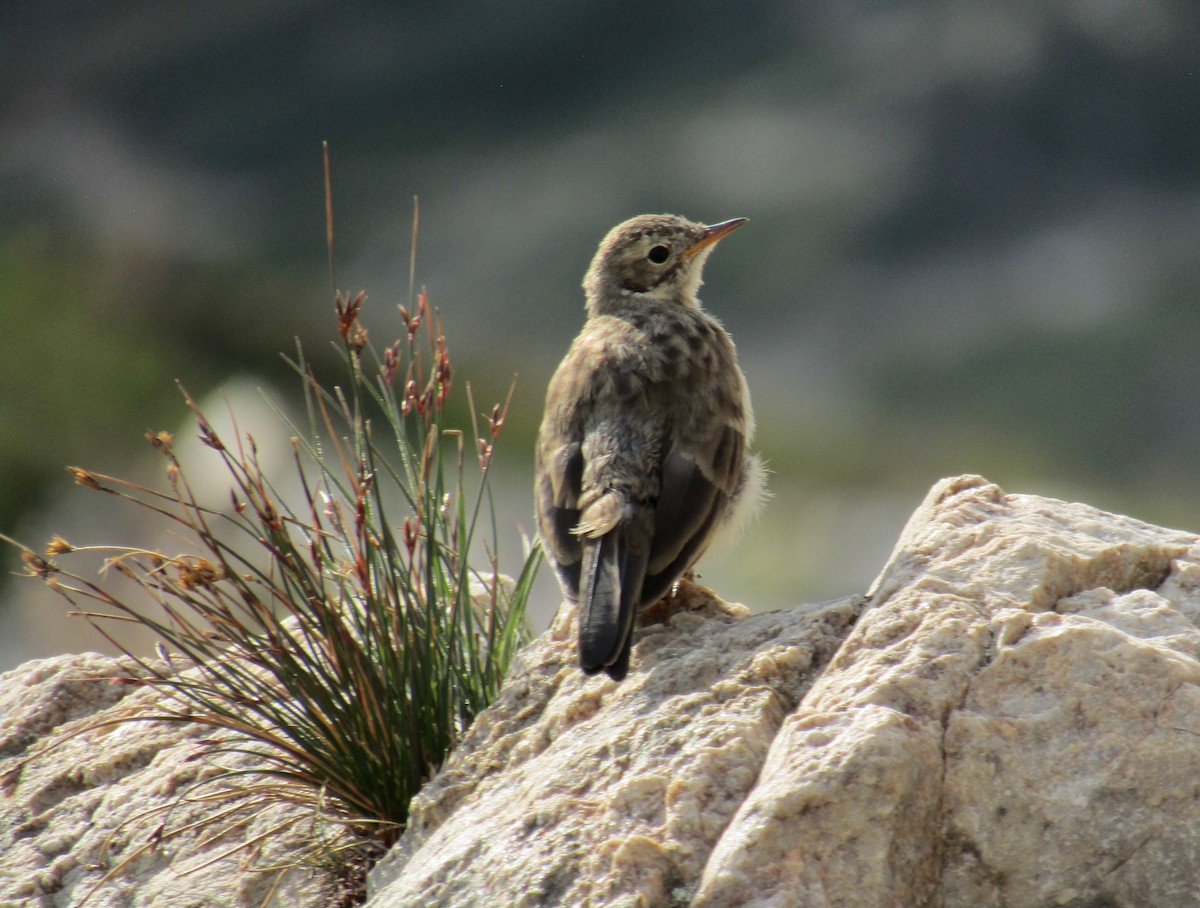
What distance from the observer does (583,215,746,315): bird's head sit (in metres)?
5.41

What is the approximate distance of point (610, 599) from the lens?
3486 millimetres

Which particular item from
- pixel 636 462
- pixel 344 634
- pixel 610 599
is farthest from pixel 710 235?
pixel 344 634

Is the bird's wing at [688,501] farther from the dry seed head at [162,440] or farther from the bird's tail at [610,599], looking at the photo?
the dry seed head at [162,440]

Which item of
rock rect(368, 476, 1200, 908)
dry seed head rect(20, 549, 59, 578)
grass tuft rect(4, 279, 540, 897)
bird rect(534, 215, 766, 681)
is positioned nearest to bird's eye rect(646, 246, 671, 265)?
bird rect(534, 215, 766, 681)

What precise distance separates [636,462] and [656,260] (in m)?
1.59

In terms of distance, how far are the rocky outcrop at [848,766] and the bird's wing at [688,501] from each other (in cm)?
18

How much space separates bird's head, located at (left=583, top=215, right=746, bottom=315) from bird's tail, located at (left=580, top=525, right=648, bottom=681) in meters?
1.89

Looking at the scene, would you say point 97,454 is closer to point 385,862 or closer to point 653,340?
point 653,340

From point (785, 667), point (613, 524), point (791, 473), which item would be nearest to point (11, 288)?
point (791, 473)

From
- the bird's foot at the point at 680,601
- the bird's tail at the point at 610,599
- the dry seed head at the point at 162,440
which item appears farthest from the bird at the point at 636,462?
the dry seed head at the point at 162,440

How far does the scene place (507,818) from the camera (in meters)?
2.89

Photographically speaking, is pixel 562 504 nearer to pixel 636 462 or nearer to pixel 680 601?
pixel 636 462

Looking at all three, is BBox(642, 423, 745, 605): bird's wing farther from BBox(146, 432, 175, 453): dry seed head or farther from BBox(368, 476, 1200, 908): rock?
BBox(146, 432, 175, 453): dry seed head

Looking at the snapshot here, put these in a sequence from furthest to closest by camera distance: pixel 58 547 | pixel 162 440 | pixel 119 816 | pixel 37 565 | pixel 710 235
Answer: pixel 710 235, pixel 119 816, pixel 162 440, pixel 37 565, pixel 58 547
